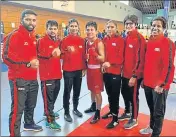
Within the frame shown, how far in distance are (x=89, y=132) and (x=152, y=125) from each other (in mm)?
760

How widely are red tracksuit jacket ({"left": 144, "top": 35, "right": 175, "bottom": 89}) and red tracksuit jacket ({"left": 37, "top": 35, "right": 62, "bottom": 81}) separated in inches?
43.0

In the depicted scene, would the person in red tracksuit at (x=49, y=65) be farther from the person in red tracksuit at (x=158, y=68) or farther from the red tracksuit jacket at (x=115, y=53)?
the person in red tracksuit at (x=158, y=68)

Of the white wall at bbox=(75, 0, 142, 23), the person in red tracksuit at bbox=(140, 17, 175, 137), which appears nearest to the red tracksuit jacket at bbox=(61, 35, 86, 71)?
the person in red tracksuit at bbox=(140, 17, 175, 137)

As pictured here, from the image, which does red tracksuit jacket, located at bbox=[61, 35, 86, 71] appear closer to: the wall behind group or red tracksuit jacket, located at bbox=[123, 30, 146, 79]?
red tracksuit jacket, located at bbox=[123, 30, 146, 79]

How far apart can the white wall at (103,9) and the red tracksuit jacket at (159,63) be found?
8.32 metres

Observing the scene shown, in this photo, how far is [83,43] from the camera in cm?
276

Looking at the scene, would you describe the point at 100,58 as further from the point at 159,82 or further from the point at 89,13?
the point at 89,13

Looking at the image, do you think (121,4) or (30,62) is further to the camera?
(121,4)

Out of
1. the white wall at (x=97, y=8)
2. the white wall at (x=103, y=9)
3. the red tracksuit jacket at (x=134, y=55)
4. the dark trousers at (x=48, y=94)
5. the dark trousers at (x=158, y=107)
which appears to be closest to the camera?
the dark trousers at (x=158, y=107)

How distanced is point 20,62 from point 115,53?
116 cm

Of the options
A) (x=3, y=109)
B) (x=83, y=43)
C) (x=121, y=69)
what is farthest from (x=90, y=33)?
(x=3, y=109)

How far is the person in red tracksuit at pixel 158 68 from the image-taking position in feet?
6.70

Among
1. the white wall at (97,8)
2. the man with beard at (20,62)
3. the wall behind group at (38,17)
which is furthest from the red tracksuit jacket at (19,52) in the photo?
the white wall at (97,8)

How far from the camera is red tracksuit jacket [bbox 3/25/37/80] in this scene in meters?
2.00
